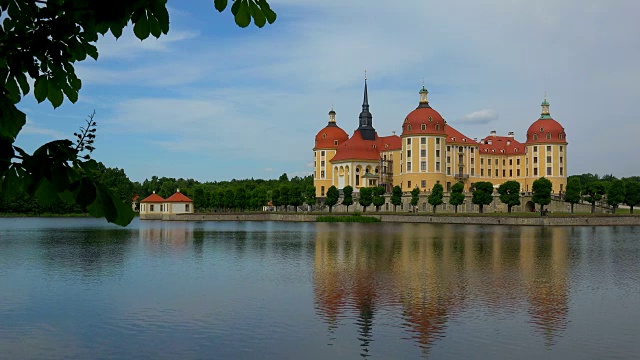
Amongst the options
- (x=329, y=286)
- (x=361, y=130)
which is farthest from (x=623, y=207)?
(x=329, y=286)

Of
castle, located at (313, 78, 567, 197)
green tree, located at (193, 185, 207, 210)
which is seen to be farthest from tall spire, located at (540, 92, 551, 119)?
green tree, located at (193, 185, 207, 210)

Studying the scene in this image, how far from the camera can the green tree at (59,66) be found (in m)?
2.49

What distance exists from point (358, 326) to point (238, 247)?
21.3m

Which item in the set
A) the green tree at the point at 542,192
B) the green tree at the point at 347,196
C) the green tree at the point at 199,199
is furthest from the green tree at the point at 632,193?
the green tree at the point at 199,199

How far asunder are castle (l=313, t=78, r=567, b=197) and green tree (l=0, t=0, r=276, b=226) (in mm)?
74831

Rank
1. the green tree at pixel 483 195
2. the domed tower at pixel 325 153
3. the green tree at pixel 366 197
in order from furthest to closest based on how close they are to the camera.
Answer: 1. the domed tower at pixel 325 153
2. the green tree at pixel 366 197
3. the green tree at pixel 483 195

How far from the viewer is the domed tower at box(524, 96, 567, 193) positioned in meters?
79.9

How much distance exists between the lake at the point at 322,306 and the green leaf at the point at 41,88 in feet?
27.6

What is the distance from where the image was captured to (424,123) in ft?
256

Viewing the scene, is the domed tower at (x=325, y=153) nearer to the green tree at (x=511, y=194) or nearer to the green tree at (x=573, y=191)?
the green tree at (x=511, y=194)

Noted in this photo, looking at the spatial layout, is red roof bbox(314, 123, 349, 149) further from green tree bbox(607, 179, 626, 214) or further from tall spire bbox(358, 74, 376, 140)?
green tree bbox(607, 179, 626, 214)

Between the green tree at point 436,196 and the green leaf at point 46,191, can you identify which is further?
the green tree at point 436,196

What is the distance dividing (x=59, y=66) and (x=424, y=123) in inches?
3005

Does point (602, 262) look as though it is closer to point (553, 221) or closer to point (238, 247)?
point (238, 247)
